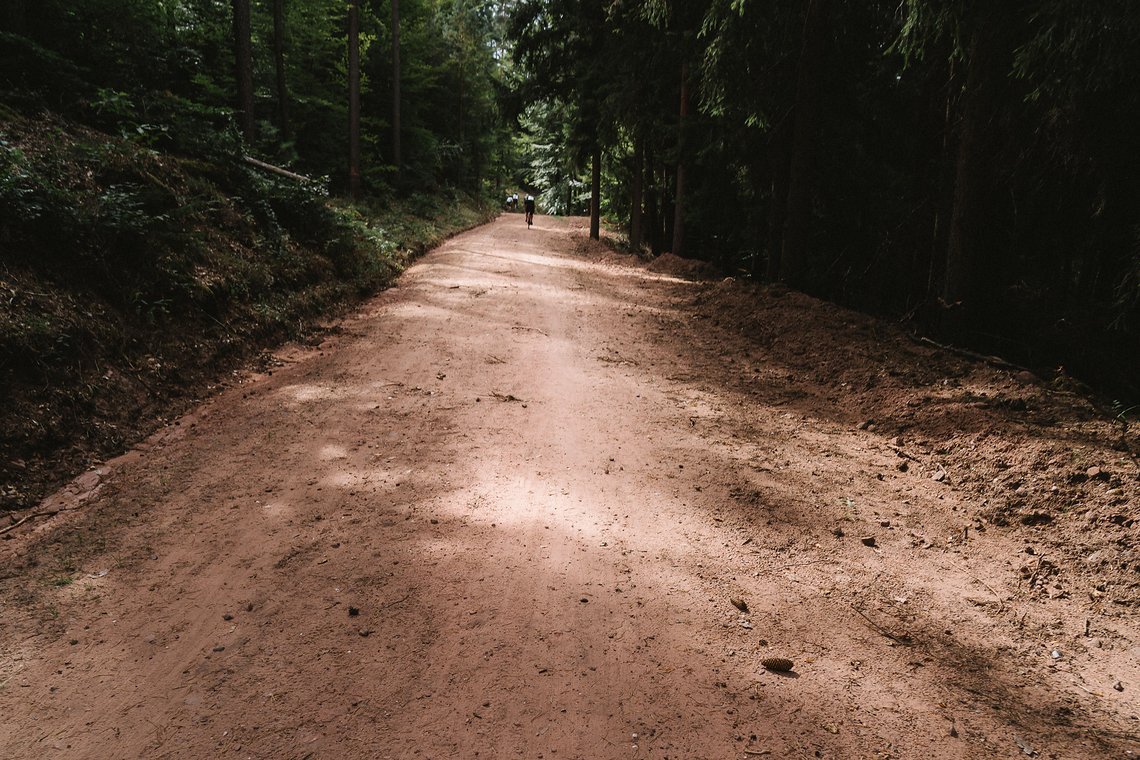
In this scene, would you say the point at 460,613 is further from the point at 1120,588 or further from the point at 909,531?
the point at 1120,588

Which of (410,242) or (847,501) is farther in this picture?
(410,242)

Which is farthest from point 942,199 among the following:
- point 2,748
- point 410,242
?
point 410,242

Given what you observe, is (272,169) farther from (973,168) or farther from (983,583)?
(983,583)

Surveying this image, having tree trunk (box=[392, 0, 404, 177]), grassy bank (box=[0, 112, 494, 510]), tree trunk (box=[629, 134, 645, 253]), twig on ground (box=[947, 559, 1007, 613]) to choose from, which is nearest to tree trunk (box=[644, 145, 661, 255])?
tree trunk (box=[629, 134, 645, 253])

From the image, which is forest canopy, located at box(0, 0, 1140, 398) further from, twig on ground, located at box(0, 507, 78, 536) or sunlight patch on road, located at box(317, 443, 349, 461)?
twig on ground, located at box(0, 507, 78, 536)

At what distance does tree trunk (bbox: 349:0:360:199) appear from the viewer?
22109 mm

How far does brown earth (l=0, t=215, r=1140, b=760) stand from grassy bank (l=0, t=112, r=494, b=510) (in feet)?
1.94

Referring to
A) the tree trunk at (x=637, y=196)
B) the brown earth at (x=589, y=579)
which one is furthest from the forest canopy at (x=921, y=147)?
the brown earth at (x=589, y=579)

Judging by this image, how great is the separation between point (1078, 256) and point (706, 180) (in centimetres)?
1120

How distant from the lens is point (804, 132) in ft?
36.2

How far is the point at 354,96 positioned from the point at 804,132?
18.2 metres

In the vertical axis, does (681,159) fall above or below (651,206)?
above

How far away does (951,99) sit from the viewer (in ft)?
30.1

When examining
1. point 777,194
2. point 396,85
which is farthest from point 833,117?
point 396,85
